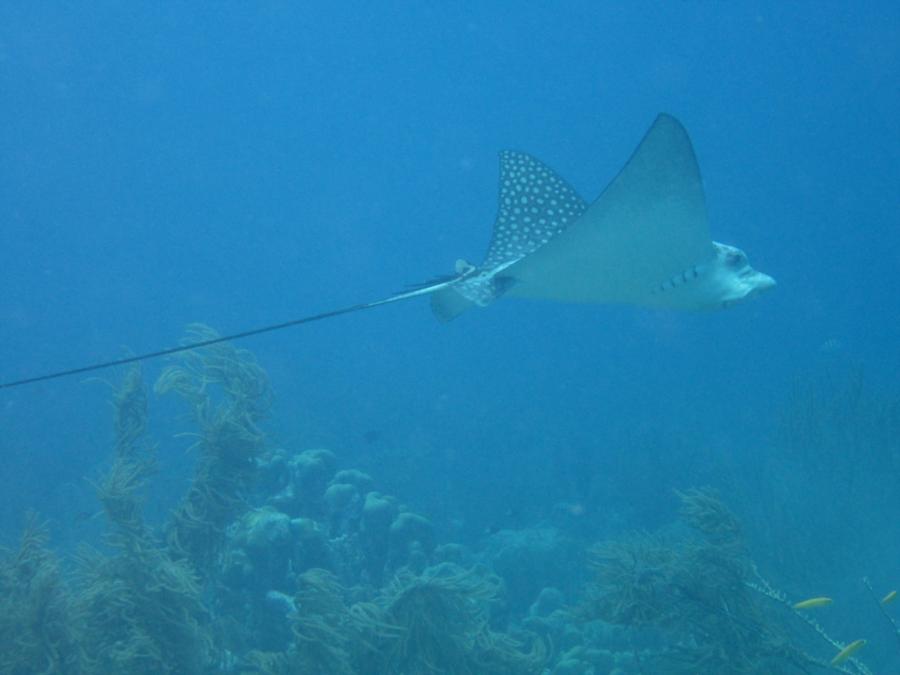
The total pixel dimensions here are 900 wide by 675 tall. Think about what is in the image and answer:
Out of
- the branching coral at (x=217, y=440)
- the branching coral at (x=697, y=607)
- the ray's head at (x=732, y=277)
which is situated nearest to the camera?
the ray's head at (x=732, y=277)

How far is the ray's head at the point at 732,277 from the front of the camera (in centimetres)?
448

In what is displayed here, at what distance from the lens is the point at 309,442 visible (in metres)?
20.2

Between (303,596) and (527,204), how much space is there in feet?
14.5

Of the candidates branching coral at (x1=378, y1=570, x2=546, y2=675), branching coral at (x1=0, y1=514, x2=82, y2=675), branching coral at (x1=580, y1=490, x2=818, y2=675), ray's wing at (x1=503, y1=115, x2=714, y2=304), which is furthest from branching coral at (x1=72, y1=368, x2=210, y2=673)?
ray's wing at (x1=503, y1=115, x2=714, y2=304)

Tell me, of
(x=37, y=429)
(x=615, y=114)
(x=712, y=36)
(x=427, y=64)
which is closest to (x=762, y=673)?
(x=37, y=429)

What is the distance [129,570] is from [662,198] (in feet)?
19.7

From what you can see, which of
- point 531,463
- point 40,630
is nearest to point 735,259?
point 40,630

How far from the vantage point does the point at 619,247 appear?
4.34 meters

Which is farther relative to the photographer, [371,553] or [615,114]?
[615,114]

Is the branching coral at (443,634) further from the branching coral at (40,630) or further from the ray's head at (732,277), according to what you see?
the ray's head at (732,277)

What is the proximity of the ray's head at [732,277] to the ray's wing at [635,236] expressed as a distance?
186 mm

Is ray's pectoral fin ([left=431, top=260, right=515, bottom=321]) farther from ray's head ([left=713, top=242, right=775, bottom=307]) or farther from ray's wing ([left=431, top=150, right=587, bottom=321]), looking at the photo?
ray's head ([left=713, top=242, right=775, bottom=307])

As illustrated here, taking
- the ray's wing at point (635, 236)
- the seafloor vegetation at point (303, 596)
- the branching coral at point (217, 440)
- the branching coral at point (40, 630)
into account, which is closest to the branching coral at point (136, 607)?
the seafloor vegetation at point (303, 596)

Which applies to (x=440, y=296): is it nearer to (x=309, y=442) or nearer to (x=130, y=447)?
(x=130, y=447)
